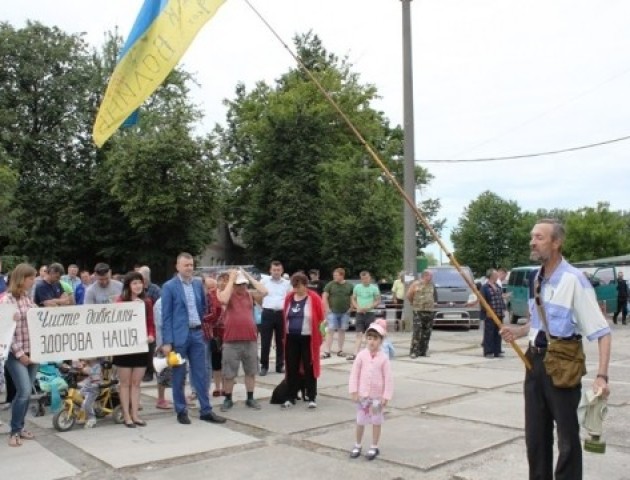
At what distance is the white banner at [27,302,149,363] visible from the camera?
299 inches

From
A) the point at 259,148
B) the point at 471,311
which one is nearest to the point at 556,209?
the point at 259,148

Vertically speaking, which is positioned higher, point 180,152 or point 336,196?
point 180,152

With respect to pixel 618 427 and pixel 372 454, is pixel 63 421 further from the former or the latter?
pixel 618 427

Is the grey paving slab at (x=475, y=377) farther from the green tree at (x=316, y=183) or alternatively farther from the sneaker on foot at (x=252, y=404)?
the green tree at (x=316, y=183)

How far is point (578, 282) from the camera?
4.41m

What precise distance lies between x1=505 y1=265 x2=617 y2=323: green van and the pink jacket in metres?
16.0

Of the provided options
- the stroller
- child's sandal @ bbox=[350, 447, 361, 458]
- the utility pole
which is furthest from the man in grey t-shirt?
the utility pole

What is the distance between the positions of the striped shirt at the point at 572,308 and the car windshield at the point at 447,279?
16.5m

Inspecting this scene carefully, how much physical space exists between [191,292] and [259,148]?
28.7 m

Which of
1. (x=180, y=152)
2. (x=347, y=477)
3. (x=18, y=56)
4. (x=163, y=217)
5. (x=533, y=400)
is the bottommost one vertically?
(x=347, y=477)

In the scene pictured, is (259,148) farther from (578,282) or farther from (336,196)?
(578,282)

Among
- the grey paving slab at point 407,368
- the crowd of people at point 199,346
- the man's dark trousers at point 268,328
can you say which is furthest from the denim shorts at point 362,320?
the crowd of people at point 199,346

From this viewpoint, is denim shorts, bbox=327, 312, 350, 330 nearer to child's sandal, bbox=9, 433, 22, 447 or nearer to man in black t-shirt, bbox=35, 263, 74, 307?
man in black t-shirt, bbox=35, 263, 74, 307

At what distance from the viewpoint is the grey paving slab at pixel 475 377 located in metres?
10.3
